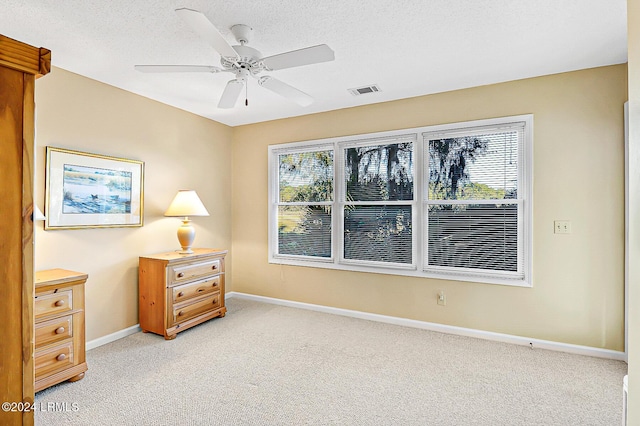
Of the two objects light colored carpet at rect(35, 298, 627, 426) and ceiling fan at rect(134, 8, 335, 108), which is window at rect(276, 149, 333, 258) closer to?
light colored carpet at rect(35, 298, 627, 426)

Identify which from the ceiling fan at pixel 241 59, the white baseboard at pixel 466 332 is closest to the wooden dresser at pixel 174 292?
the white baseboard at pixel 466 332

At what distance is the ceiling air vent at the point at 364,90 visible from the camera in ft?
11.1

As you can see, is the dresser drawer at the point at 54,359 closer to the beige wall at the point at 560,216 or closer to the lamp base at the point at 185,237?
the lamp base at the point at 185,237

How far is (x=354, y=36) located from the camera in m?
2.42

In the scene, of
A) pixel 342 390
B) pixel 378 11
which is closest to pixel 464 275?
pixel 342 390

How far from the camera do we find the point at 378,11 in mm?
2109

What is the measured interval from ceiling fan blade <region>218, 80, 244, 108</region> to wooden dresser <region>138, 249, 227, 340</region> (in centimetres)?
162

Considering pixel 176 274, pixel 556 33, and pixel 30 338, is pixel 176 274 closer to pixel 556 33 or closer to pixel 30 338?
pixel 30 338

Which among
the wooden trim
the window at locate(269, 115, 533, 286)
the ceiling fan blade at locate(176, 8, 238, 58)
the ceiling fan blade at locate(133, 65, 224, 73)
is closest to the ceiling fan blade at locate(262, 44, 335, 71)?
the ceiling fan blade at locate(176, 8, 238, 58)

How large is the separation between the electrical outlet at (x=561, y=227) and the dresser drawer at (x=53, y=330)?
13.3 ft

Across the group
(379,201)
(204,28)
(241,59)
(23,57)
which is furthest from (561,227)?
(23,57)

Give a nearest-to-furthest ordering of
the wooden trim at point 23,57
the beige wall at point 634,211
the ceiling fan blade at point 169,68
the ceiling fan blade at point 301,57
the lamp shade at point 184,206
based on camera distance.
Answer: the beige wall at point 634,211, the wooden trim at point 23,57, the ceiling fan blade at point 301,57, the ceiling fan blade at point 169,68, the lamp shade at point 184,206

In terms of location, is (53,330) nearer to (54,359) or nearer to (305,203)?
(54,359)

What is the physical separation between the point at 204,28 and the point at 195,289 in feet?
8.77
